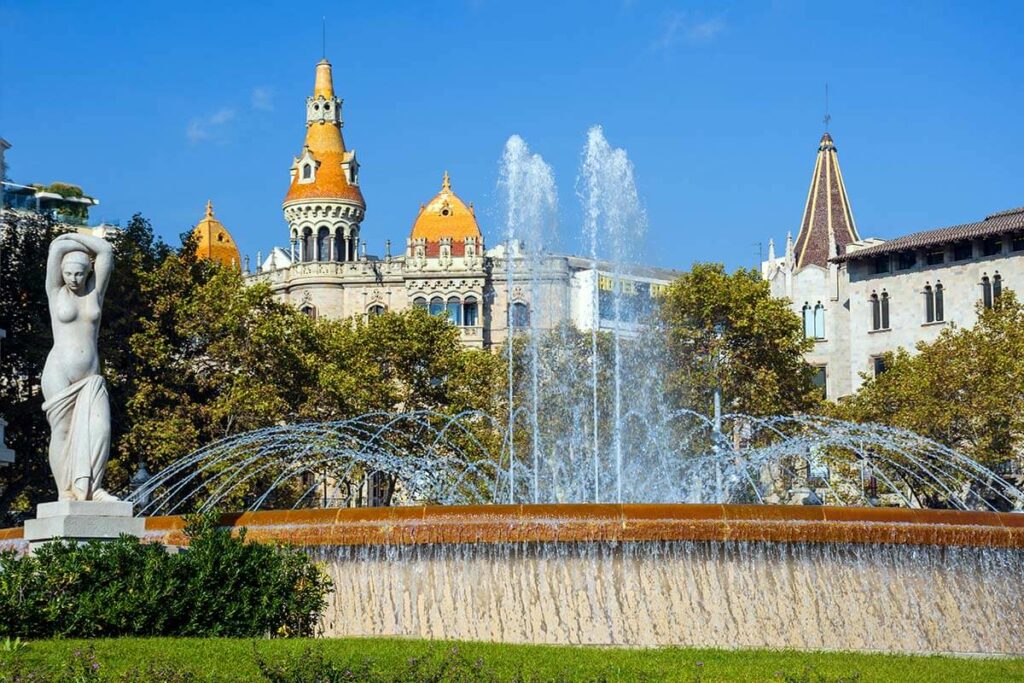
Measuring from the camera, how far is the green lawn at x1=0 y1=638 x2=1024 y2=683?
41.1 feet

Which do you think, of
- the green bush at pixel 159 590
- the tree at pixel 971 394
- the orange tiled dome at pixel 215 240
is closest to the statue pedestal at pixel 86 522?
the green bush at pixel 159 590

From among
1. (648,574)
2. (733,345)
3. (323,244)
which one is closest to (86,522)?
(648,574)

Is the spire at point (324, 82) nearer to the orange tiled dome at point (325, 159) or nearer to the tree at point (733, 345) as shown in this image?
the orange tiled dome at point (325, 159)

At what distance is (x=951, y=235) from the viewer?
69562 millimetres

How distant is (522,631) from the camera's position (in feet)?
58.5

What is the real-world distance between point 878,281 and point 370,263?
31.9 metres

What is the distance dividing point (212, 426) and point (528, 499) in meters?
11.3

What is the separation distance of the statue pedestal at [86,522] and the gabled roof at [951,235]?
184ft

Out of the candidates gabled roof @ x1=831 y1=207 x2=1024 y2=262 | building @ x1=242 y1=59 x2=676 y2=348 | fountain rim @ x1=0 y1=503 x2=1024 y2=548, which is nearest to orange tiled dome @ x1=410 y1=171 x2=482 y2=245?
building @ x1=242 y1=59 x2=676 y2=348

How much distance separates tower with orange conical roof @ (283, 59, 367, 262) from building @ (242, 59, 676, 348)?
0.19ft

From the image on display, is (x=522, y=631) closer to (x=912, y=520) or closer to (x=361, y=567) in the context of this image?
(x=361, y=567)

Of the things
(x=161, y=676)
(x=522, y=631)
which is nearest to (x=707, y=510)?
(x=522, y=631)

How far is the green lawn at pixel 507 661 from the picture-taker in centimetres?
1254

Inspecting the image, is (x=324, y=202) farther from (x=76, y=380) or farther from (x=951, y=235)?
(x=76, y=380)
